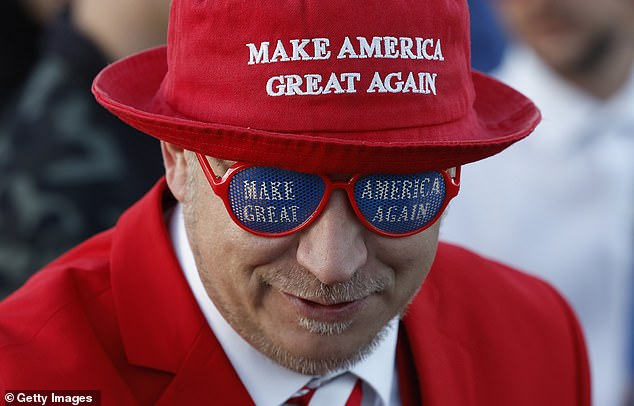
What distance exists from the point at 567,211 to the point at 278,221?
3176 millimetres

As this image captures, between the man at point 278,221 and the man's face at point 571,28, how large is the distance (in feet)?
8.60

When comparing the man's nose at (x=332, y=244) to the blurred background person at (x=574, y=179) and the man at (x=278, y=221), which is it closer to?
the man at (x=278, y=221)

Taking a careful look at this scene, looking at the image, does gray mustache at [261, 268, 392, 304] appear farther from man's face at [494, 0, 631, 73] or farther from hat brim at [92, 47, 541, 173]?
man's face at [494, 0, 631, 73]

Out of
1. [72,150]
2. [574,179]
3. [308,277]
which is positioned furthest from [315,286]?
[574,179]

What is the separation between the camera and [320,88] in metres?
2.52

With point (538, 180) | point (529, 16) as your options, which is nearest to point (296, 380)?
point (538, 180)

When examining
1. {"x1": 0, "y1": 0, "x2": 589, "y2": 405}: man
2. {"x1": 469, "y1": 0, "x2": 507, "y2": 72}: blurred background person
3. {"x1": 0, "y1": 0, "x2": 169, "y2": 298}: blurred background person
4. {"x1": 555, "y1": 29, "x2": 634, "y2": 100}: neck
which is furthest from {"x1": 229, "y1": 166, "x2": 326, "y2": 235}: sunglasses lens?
{"x1": 469, "y1": 0, "x2": 507, "y2": 72}: blurred background person

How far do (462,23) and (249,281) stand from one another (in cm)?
80

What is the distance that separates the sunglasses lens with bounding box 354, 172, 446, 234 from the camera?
259 centimetres

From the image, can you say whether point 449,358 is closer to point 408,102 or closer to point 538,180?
point 408,102

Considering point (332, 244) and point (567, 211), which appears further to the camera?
point (567, 211)

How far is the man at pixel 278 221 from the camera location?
252 cm

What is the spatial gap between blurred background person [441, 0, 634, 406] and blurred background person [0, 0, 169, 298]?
1.48m

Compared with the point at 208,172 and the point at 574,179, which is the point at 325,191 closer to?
the point at 208,172
